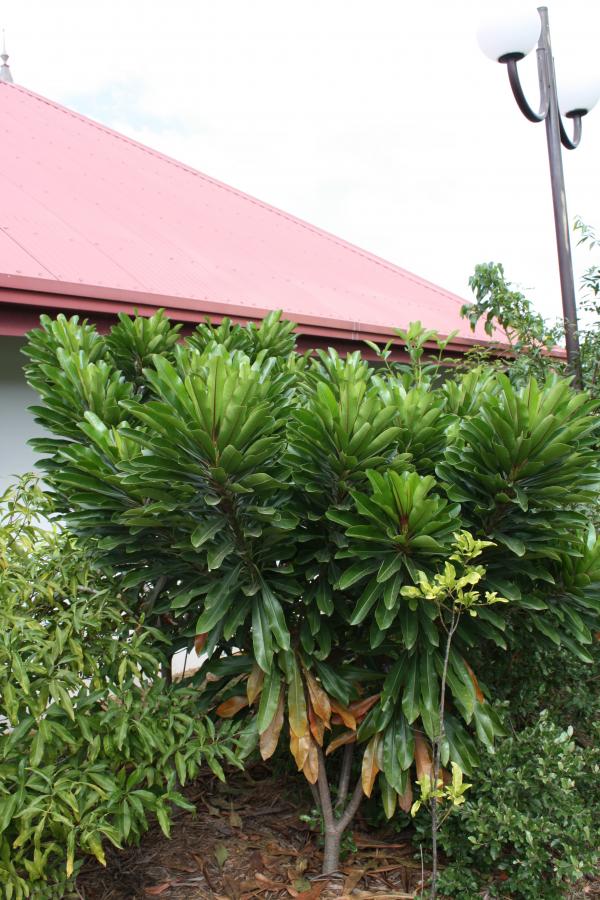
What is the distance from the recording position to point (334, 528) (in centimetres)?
318

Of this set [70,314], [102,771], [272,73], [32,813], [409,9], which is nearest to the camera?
[32,813]

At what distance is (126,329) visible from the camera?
4.11 meters

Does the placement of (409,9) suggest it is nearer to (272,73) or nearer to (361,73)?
(361,73)

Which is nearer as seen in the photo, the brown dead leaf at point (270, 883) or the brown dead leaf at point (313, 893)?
the brown dead leaf at point (313, 893)

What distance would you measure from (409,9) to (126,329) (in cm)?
908

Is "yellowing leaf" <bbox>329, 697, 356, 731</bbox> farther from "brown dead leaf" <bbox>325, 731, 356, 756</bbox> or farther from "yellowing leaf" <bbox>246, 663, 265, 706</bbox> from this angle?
"yellowing leaf" <bbox>246, 663, 265, 706</bbox>

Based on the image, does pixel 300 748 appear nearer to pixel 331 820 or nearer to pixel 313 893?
pixel 331 820

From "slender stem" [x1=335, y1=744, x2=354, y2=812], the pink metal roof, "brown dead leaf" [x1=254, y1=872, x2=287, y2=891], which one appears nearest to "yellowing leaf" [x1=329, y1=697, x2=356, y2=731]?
"slender stem" [x1=335, y1=744, x2=354, y2=812]

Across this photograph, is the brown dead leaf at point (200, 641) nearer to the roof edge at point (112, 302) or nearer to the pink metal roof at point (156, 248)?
the roof edge at point (112, 302)

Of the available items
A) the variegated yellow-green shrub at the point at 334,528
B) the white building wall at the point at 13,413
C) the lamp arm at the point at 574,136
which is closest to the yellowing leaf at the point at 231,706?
the variegated yellow-green shrub at the point at 334,528

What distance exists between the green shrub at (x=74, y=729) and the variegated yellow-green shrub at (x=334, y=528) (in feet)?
0.71

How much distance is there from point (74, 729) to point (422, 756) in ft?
4.57

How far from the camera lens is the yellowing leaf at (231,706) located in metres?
3.31

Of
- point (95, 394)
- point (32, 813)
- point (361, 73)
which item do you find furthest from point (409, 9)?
point (32, 813)
